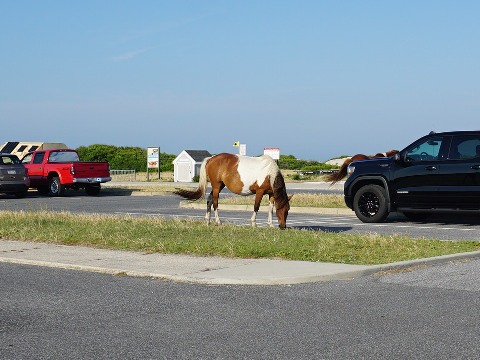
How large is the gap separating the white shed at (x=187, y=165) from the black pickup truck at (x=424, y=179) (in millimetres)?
38908

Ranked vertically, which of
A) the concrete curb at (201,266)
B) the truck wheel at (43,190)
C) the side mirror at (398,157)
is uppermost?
the side mirror at (398,157)

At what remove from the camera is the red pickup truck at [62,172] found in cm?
3706

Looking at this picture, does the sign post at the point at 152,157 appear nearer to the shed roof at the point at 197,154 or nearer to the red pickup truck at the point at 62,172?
the shed roof at the point at 197,154

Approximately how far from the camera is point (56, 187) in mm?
37625

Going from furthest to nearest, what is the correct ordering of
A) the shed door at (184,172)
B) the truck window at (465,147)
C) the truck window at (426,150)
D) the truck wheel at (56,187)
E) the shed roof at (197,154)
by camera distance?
the shed roof at (197,154), the shed door at (184,172), the truck wheel at (56,187), the truck window at (426,150), the truck window at (465,147)

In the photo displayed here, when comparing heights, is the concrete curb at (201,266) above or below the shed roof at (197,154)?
below

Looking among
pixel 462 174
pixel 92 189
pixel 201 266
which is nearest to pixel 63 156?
pixel 92 189

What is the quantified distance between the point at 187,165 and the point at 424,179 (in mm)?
41380

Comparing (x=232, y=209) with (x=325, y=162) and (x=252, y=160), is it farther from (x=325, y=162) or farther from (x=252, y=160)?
(x=325, y=162)

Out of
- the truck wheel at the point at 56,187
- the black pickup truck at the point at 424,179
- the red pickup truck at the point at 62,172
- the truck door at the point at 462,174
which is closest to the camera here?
the truck door at the point at 462,174

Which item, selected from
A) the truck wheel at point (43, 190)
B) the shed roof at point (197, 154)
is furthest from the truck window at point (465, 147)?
the shed roof at point (197, 154)

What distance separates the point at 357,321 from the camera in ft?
27.6

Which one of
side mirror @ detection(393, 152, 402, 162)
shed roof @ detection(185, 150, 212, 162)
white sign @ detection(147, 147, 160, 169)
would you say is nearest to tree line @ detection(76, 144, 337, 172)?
shed roof @ detection(185, 150, 212, 162)

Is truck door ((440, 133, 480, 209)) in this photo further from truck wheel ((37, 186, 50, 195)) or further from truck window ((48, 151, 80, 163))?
truck wheel ((37, 186, 50, 195))
